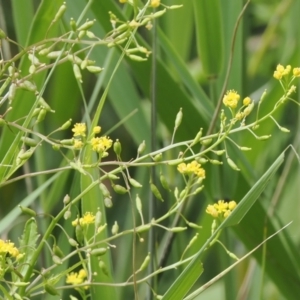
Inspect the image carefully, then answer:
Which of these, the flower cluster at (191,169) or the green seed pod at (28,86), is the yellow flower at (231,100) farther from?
the green seed pod at (28,86)

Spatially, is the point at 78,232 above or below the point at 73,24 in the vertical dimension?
below

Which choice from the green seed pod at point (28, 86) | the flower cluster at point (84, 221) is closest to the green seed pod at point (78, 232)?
the flower cluster at point (84, 221)

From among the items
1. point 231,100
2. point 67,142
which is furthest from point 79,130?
point 231,100

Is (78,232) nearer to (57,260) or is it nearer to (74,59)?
(57,260)

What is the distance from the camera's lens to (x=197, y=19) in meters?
0.85

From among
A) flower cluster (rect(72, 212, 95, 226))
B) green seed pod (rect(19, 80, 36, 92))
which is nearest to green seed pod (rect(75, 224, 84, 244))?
flower cluster (rect(72, 212, 95, 226))

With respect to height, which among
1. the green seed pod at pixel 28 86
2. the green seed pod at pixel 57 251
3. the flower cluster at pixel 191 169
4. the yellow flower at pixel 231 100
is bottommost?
the green seed pod at pixel 57 251

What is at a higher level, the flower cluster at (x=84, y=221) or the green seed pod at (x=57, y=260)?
the flower cluster at (x=84, y=221)

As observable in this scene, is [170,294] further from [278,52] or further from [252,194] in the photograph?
[278,52]

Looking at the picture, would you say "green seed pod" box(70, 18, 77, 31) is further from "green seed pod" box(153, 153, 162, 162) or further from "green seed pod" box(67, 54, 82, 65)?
"green seed pod" box(153, 153, 162, 162)

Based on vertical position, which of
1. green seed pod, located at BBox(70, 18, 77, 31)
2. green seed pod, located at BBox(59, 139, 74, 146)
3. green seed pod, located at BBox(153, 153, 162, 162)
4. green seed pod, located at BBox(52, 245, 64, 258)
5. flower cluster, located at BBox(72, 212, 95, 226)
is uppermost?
green seed pod, located at BBox(70, 18, 77, 31)

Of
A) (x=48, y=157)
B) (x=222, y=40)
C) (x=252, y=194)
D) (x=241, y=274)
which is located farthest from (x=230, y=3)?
(x=48, y=157)

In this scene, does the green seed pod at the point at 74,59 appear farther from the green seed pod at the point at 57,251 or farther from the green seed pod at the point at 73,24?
the green seed pod at the point at 57,251

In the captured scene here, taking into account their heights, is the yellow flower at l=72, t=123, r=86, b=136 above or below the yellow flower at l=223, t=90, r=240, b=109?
above
